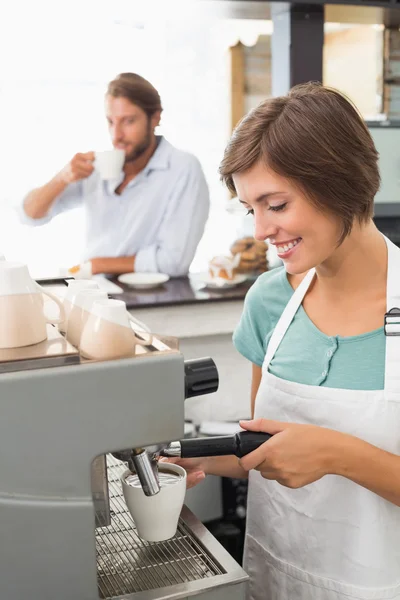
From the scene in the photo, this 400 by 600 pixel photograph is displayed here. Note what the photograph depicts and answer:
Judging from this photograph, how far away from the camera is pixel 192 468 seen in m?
1.26

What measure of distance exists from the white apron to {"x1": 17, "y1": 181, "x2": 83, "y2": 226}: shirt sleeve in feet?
5.56

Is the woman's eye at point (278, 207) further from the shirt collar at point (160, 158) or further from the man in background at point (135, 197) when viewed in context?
the shirt collar at point (160, 158)

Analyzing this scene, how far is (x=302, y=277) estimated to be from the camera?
1438mm

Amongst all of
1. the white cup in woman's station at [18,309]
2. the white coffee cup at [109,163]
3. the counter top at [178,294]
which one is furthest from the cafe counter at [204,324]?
the white cup in woman's station at [18,309]

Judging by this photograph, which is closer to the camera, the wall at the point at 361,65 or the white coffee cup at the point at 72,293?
the white coffee cup at the point at 72,293

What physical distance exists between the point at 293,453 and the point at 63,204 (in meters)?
1.98

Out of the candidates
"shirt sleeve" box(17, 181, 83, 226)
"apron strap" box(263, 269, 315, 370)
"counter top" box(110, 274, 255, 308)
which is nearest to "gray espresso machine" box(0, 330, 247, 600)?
"apron strap" box(263, 269, 315, 370)

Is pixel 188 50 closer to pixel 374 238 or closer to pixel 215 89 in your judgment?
pixel 215 89

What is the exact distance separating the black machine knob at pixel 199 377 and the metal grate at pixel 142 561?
0.27 m

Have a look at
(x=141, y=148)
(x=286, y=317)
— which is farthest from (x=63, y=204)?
(x=286, y=317)

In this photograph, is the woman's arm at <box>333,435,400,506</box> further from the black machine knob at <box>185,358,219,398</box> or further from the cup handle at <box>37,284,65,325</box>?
the cup handle at <box>37,284,65,325</box>

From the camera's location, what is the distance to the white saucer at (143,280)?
2.82 metres

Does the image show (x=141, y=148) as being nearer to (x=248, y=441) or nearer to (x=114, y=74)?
(x=114, y=74)

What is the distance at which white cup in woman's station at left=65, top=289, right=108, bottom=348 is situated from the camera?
2.97 feet
